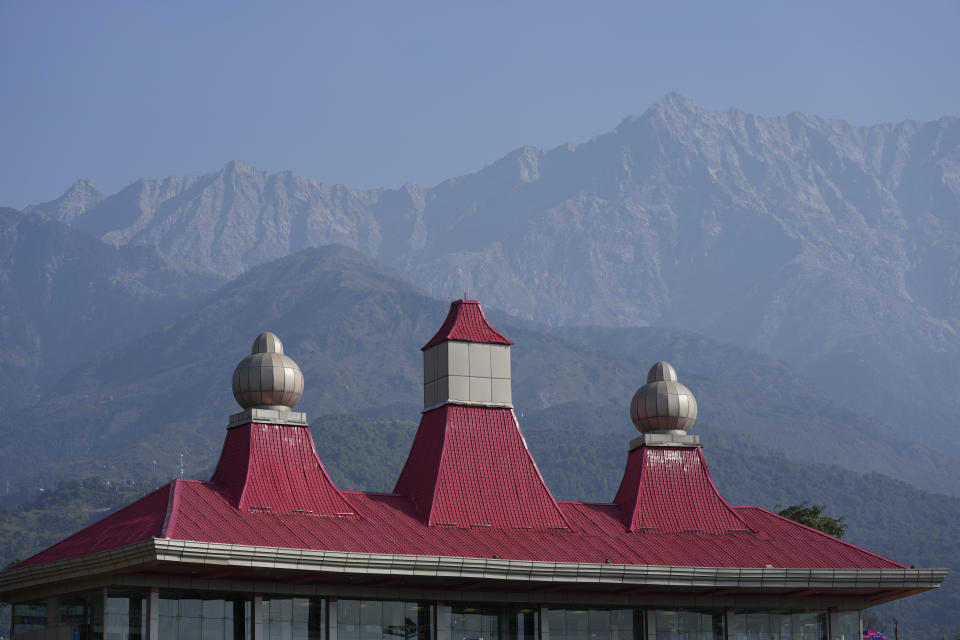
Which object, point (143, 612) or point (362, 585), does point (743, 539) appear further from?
point (143, 612)

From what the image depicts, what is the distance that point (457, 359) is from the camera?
58094 mm

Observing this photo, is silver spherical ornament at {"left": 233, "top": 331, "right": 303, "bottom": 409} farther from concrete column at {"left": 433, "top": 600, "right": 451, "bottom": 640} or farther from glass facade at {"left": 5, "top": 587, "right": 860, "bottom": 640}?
concrete column at {"left": 433, "top": 600, "right": 451, "bottom": 640}

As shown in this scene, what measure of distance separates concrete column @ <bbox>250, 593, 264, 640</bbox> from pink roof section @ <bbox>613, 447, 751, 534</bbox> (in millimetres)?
15108

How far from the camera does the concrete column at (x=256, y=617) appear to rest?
49.3 m

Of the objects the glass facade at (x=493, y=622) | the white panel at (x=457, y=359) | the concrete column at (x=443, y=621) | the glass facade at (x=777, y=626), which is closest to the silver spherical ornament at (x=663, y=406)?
the white panel at (x=457, y=359)

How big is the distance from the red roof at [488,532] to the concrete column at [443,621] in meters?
2.16

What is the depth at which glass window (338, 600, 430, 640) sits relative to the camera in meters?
51.2

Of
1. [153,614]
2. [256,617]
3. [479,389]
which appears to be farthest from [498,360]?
[153,614]

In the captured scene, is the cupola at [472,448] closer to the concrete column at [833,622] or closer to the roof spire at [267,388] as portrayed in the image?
the roof spire at [267,388]

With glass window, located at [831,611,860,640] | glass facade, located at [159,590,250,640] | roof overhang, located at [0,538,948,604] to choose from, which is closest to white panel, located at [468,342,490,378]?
roof overhang, located at [0,538,948,604]

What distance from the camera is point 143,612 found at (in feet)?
157

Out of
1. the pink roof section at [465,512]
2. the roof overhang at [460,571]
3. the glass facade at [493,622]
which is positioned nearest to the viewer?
the roof overhang at [460,571]

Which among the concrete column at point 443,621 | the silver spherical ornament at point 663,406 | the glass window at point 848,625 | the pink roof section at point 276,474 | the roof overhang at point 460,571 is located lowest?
the glass window at point 848,625

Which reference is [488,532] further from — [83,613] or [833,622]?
[83,613]
